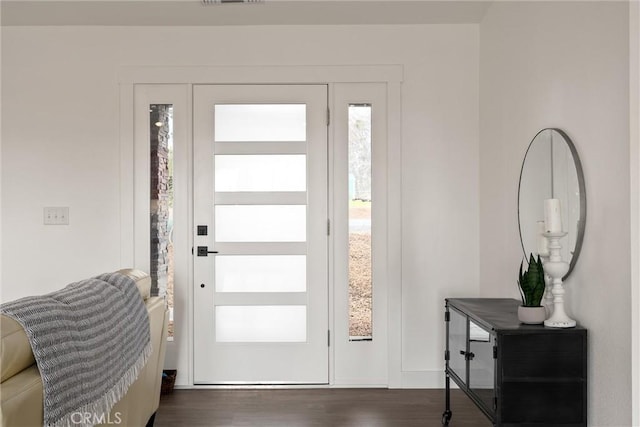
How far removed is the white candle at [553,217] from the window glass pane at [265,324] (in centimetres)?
192

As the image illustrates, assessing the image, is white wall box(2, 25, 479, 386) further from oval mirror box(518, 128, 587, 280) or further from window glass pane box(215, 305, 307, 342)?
oval mirror box(518, 128, 587, 280)

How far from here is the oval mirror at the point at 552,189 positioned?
6.98ft

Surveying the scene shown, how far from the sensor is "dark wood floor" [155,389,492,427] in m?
2.95

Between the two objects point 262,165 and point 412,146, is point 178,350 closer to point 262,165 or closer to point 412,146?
point 262,165

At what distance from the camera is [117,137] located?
3.60m

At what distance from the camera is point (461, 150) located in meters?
3.58

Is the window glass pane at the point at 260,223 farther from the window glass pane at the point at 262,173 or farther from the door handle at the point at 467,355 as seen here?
the door handle at the point at 467,355

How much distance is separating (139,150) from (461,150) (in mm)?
2242

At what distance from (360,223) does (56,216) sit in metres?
2.11

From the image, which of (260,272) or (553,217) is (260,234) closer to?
(260,272)

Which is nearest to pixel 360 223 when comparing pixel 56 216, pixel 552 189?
pixel 552 189

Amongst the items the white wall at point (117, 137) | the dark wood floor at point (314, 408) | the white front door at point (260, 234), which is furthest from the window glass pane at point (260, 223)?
the dark wood floor at point (314, 408)

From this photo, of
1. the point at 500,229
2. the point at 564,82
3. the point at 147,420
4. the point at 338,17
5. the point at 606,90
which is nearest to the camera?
the point at 606,90

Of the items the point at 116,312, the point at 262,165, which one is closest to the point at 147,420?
the point at 116,312
